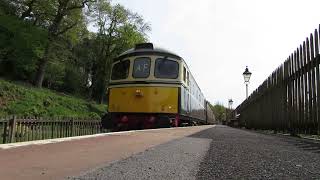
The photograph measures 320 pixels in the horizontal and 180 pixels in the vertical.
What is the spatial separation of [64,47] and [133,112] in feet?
112

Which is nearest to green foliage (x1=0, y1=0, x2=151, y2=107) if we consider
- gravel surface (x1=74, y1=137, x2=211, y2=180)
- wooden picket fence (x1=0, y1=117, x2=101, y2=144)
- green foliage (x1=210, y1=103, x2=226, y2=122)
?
wooden picket fence (x1=0, y1=117, x2=101, y2=144)

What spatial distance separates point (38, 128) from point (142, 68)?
535 centimetres

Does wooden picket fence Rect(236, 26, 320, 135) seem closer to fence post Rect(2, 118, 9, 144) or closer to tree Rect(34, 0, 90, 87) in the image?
fence post Rect(2, 118, 9, 144)

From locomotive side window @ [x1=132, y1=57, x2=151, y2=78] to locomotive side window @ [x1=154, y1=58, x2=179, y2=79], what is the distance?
380 millimetres

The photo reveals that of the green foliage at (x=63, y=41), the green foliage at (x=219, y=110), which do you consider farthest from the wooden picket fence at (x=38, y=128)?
the green foliage at (x=219, y=110)

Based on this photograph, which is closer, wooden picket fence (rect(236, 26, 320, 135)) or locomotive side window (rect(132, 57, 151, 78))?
wooden picket fence (rect(236, 26, 320, 135))

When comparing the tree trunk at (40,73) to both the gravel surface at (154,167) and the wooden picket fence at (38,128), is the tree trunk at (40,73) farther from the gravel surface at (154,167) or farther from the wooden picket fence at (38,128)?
the gravel surface at (154,167)

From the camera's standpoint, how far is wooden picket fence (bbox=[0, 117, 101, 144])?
47.6ft

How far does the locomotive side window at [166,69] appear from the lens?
1970cm

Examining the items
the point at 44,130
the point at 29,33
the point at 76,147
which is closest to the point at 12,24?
the point at 29,33

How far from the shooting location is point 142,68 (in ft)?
65.4

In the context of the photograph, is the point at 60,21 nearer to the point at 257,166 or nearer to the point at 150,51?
the point at 150,51

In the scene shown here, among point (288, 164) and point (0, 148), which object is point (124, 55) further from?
point (288, 164)

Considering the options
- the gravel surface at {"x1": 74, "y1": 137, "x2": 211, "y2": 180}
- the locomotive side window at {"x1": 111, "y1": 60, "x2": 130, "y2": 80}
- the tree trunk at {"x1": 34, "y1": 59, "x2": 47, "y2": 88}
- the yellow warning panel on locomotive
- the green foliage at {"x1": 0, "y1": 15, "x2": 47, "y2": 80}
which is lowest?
the gravel surface at {"x1": 74, "y1": 137, "x2": 211, "y2": 180}
